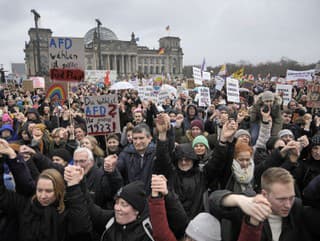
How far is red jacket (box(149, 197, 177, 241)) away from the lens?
1868 mm

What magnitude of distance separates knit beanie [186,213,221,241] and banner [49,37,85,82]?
4.01m

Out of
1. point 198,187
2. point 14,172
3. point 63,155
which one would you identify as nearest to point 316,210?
point 198,187

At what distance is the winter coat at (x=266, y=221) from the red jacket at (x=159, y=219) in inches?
12.4

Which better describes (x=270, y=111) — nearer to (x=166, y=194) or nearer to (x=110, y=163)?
(x=110, y=163)

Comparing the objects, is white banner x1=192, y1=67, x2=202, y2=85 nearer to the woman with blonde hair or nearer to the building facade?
the woman with blonde hair

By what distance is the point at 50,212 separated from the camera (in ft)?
7.45

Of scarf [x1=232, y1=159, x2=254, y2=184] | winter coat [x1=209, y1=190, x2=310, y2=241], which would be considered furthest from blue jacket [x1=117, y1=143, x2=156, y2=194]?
winter coat [x1=209, y1=190, x2=310, y2=241]

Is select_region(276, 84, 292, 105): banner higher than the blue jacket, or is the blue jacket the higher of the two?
select_region(276, 84, 292, 105): banner

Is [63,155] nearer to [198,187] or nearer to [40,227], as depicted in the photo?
[40,227]

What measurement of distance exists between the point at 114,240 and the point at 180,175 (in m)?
1.05

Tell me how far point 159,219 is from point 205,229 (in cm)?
31

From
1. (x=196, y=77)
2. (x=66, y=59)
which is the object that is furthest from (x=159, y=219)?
(x=196, y=77)

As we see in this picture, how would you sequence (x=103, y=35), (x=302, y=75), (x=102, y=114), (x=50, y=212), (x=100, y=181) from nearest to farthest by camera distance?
(x=50, y=212) < (x=100, y=181) < (x=102, y=114) < (x=302, y=75) < (x=103, y=35)

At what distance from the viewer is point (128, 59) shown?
9038 cm
